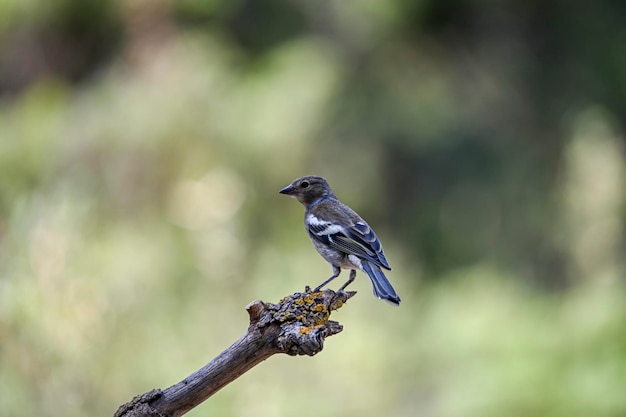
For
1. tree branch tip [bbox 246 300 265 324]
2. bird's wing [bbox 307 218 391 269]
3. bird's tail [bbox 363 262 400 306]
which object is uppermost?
bird's wing [bbox 307 218 391 269]

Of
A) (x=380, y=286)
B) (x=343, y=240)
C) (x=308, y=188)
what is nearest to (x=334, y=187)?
(x=308, y=188)

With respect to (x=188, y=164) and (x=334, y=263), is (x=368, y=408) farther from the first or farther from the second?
(x=334, y=263)

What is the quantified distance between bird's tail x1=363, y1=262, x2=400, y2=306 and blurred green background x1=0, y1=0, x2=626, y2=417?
182 centimetres

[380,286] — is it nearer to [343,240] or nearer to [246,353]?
[343,240]

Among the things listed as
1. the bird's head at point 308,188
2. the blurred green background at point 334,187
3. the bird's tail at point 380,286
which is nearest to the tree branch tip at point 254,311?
Result: the bird's tail at point 380,286

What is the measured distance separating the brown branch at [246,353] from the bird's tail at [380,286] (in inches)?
18.8

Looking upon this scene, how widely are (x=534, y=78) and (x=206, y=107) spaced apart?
149 inches

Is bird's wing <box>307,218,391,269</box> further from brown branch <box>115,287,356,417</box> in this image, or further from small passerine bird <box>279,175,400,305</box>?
brown branch <box>115,287,356,417</box>

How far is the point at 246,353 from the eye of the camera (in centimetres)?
223

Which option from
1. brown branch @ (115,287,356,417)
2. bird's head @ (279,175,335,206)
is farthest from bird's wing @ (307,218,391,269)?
brown branch @ (115,287,356,417)

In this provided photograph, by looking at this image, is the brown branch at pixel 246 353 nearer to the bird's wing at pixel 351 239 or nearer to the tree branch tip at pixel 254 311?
the tree branch tip at pixel 254 311

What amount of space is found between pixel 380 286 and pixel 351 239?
440 millimetres

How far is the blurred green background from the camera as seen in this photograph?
5547 mm

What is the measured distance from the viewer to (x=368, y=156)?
8812mm
